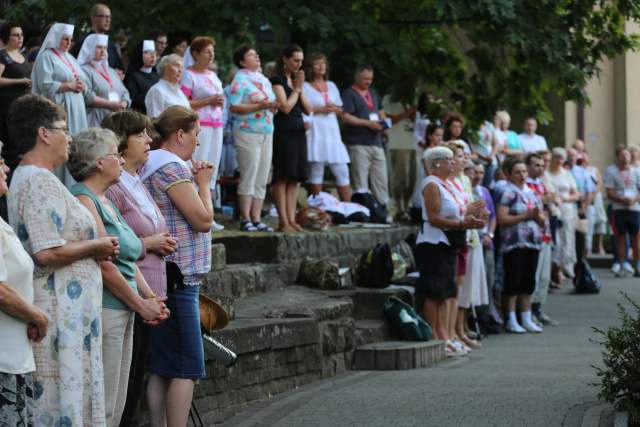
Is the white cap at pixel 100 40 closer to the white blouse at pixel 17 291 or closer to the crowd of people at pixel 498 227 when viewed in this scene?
the crowd of people at pixel 498 227

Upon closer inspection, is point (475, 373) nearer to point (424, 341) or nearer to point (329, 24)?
point (424, 341)

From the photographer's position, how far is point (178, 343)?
7719mm

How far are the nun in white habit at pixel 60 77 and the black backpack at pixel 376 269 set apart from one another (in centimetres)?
341

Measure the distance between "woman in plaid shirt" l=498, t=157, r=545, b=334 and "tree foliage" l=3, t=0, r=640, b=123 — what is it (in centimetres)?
262

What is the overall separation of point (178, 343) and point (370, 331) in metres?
5.44

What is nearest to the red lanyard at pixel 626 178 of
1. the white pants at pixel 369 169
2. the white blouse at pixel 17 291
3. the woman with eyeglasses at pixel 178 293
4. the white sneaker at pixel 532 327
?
the white pants at pixel 369 169

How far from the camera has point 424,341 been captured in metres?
13.2

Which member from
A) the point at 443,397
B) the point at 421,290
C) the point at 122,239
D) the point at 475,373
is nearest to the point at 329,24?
the point at 421,290

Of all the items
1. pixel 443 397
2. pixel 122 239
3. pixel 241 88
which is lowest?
pixel 443 397

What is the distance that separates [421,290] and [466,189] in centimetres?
121

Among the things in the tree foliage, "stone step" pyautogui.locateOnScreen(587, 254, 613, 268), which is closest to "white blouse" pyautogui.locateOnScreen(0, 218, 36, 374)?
the tree foliage

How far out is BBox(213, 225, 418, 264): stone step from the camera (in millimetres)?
13398

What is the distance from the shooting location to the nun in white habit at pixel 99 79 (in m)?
12.6

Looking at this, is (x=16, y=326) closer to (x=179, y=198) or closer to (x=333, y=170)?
(x=179, y=198)
